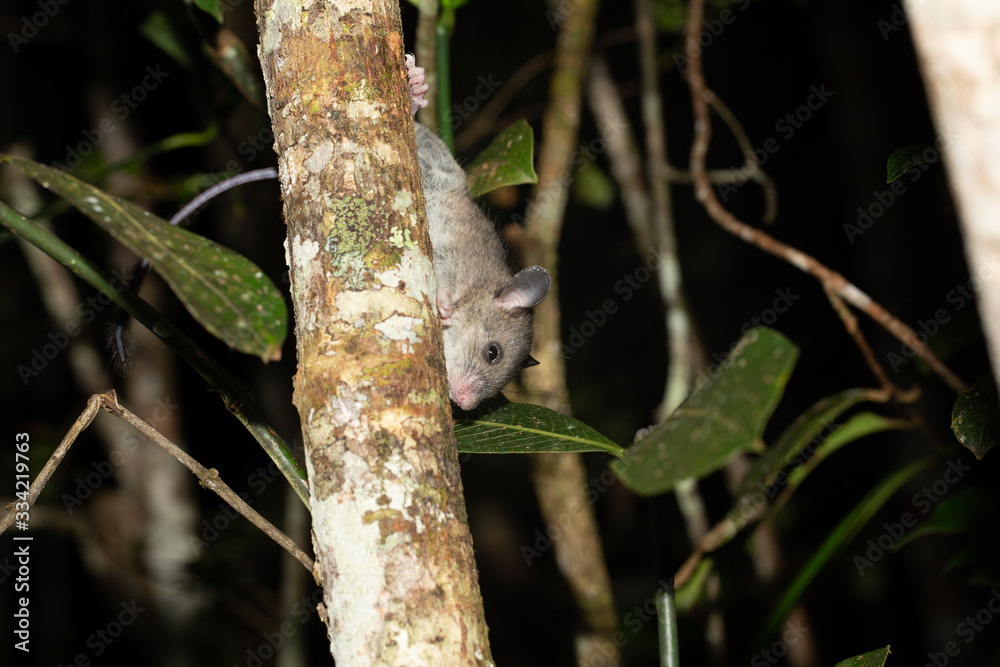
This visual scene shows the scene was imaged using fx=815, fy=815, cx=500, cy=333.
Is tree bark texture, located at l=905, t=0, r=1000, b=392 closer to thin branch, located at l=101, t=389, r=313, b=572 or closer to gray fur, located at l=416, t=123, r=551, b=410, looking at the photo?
thin branch, located at l=101, t=389, r=313, b=572

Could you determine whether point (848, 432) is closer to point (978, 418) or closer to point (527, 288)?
point (978, 418)

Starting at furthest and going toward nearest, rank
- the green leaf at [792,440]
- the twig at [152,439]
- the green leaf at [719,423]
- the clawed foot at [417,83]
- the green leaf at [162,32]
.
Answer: the green leaf at [162,32] < the clawed foot at [417,83] < the green leaf at [792,440] < the twig at [152,439] < the green leaf at [719,423]

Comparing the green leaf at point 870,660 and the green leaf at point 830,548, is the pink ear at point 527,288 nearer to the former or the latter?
the green leaf at point 830,548

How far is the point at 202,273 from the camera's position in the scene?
1185mm

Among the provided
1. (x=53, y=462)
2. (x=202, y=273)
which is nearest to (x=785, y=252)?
(x=202, y=273)

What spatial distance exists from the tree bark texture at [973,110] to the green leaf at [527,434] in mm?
839

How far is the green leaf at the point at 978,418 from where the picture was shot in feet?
6.15

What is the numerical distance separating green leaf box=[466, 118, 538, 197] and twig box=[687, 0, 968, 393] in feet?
3.54

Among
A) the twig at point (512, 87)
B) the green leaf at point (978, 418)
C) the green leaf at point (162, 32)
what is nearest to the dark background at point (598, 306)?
the green leaf at point (162, 32)

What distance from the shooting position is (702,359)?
475 centimetres

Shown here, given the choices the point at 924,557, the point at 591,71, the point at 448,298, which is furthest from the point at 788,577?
the point at 591,71

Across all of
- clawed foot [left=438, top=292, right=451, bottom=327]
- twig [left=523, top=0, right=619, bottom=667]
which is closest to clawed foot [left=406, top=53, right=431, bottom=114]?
clawed foot [left=438, top=292, right=451, bottom=327]

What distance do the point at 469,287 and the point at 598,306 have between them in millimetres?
3550

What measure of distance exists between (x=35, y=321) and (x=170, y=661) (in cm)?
316
